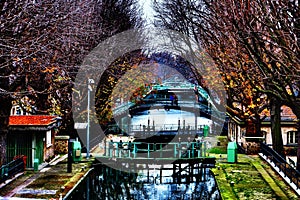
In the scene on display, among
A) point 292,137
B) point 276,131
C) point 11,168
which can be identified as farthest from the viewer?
point 292,137

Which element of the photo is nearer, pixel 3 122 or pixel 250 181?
pixel 3 122

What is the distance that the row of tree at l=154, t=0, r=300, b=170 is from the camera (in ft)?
57.9

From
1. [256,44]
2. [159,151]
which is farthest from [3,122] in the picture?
[256,44]

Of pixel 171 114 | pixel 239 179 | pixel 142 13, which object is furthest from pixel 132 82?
pixel 171 114

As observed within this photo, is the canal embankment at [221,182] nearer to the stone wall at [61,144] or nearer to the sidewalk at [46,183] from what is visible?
the sidewalk at [46,183]

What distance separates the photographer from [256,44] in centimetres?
1914

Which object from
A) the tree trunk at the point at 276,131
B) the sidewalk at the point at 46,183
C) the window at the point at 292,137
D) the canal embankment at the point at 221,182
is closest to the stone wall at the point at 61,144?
the canal embankment at the point at 221,182

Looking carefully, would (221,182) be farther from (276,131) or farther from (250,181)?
(276,131)

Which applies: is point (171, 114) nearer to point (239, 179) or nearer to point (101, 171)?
point (101, 171)

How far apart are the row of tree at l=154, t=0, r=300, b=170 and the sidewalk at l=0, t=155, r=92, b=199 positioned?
10092 mm

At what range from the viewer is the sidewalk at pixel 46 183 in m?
22.3

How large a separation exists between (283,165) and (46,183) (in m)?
12.3

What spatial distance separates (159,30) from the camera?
46.2 metres

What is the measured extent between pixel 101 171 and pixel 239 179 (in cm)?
920
